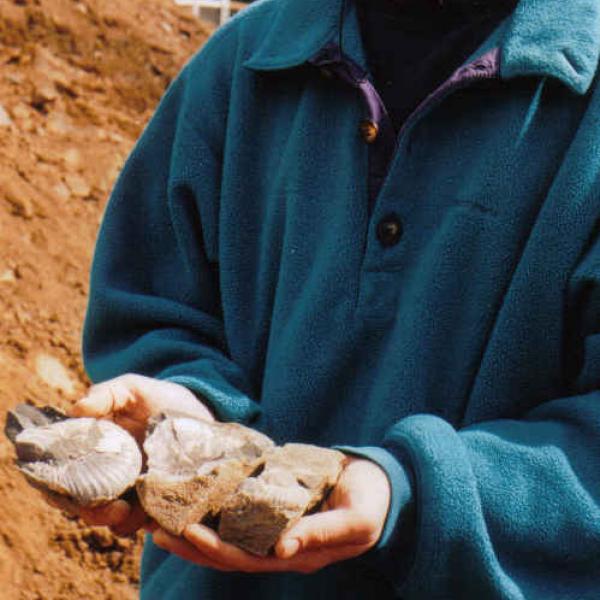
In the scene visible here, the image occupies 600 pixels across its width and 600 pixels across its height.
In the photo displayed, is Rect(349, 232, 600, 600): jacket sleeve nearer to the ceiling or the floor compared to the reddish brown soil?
nearer to the ceiling

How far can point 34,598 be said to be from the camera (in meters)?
3.11

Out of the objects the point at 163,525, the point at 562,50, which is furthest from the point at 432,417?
the point at 562,50

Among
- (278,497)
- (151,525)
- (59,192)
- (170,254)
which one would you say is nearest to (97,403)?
A: (151,525)

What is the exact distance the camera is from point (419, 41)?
1729mm

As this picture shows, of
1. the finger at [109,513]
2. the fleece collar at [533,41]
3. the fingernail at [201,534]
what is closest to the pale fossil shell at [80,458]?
A: the finger at [109,513]

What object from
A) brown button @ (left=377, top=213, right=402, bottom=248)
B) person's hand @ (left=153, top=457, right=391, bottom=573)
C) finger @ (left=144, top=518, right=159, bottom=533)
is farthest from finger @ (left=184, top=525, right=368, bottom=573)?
brown button @ (left=377, top=213, right=402, bottom=248)

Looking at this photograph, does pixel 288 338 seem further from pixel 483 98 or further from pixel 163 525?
pixel 483 98

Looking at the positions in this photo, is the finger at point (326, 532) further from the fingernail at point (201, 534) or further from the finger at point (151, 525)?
the finger at point (151, 525)

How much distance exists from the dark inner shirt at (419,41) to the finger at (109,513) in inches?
27.8

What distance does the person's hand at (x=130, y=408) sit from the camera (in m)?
1.63

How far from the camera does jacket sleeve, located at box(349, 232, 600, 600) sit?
1.45 m

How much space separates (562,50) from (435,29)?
0.23 meters

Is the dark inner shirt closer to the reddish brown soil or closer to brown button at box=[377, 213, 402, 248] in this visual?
brown button at box=[377, 213, 402, 248]

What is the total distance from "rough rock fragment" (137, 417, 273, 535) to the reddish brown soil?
5.46 feet
